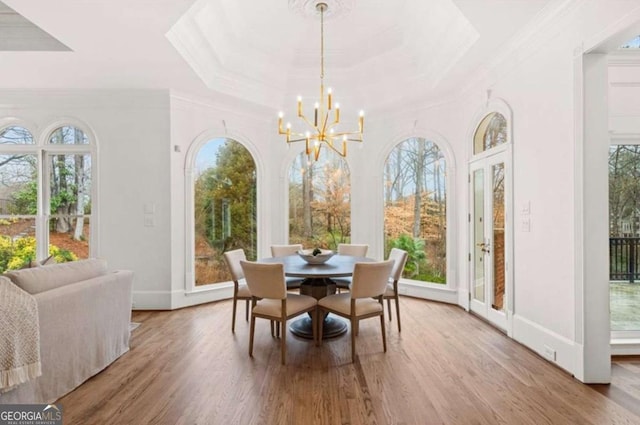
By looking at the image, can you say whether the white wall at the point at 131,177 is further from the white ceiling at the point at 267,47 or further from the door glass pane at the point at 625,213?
the door glass pane at the point at 625,213

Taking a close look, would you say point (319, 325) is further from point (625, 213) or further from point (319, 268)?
point (625, 213)

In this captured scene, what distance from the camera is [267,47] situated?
4711 mm

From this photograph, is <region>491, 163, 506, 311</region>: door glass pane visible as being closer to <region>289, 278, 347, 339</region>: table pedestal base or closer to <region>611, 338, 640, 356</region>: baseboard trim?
<region>611, 338, 640, 356</region>: baseboard trim

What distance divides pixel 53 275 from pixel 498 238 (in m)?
4.44

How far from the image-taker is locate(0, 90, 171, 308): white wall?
464 cm

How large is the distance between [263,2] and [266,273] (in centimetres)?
316

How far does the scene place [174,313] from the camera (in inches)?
175

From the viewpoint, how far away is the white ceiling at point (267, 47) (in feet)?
9.87

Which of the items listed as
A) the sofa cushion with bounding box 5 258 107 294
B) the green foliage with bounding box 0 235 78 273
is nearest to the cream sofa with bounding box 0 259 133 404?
the sofa cushion with bounding box 5 258 107 294

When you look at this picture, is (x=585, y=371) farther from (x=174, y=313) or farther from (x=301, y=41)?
(x=301, y=41)

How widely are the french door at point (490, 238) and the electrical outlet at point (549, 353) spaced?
0.65 metres

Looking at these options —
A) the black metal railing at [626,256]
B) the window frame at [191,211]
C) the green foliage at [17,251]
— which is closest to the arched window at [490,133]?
the black metal railing at [626,256]

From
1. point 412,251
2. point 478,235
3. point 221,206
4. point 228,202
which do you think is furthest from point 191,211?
point 478,235

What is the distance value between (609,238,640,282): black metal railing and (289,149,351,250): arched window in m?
3.49
